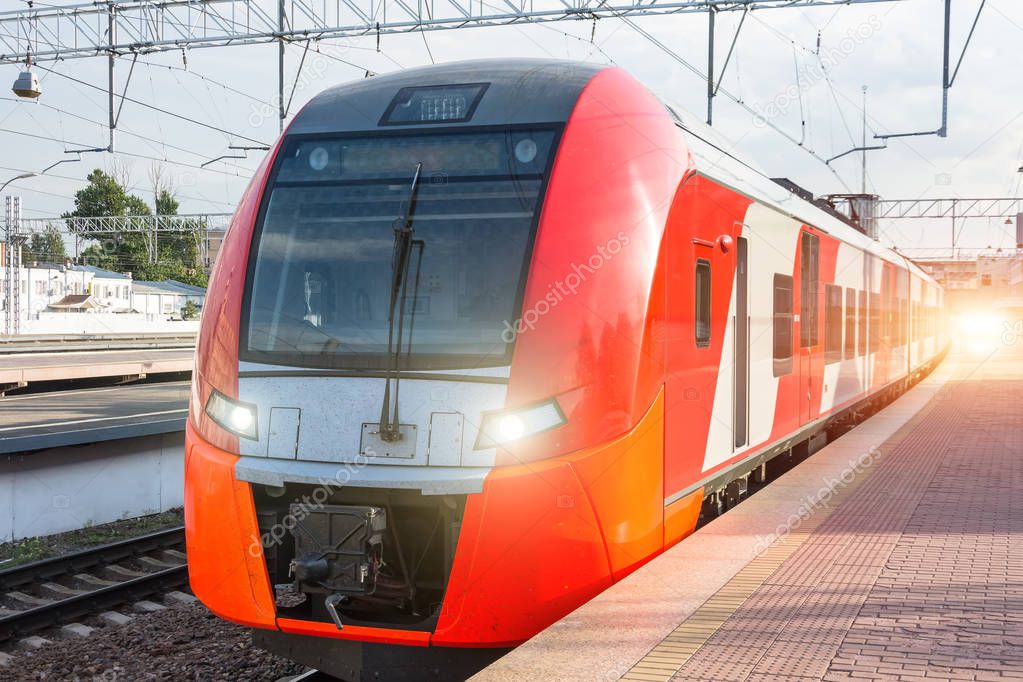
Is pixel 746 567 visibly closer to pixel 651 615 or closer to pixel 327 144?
pixel 651 615

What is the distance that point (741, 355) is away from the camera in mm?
7797

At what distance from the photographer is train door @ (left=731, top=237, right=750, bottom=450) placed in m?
7.65

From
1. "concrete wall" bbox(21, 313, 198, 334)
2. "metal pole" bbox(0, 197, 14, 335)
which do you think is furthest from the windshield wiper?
"concrete wall" bbox(21, 313, 198, 334)

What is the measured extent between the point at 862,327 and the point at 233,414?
11.2m

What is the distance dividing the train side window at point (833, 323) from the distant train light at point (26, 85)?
14651 mm

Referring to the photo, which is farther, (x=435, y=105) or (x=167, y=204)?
(x=167, y=204)

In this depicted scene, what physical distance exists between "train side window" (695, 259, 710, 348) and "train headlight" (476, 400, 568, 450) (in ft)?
5.78

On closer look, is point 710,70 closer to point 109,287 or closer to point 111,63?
point 111,63

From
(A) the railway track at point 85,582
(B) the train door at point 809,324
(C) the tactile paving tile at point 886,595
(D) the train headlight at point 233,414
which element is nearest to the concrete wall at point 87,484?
(A) the railway track at point 85,582

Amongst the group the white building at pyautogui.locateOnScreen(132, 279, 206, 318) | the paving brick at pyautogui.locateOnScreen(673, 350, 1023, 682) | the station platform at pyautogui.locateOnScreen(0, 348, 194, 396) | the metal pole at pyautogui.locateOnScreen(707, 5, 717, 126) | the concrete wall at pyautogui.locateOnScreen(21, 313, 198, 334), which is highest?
the metal pole at pyautogui.locateOnScreen(707, 5, 717, 126)

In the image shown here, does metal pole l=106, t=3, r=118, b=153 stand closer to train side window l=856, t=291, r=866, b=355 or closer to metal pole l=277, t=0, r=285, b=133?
metal pole l=277, t=0, r=285, b=133

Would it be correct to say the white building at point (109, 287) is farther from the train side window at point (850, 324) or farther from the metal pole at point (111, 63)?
the train side window at point (850, 324)

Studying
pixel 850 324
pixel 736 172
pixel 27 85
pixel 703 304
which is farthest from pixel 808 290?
pixel 27 85

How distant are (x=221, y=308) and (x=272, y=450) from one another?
3.10 feet
